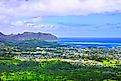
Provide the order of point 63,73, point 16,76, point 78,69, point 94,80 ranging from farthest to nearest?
point 78,69 < point 63,73 < point 16,76 < point 94,80

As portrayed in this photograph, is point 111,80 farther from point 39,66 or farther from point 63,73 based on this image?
point 39,66

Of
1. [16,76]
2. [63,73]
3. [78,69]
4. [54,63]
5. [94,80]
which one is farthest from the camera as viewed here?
[54,63]

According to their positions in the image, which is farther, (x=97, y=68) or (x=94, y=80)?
Answer: (x=97, y=68)

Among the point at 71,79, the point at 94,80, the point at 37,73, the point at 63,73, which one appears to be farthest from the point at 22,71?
the point at 94,80

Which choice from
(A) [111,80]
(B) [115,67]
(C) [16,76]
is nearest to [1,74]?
(C) [16,76]

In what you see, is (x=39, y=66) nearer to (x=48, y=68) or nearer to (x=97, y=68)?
(x=48, y=68)

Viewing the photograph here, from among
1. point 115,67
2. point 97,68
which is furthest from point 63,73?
point 115,67

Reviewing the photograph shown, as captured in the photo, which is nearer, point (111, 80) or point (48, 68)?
point (111, 80)

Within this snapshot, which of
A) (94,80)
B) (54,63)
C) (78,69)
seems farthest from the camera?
(54,63)
